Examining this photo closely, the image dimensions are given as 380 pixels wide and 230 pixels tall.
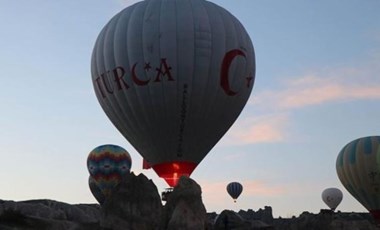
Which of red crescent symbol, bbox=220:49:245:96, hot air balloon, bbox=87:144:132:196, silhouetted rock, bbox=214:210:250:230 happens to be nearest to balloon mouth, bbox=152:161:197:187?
silhouetted rock, bbox=214:210:250:230

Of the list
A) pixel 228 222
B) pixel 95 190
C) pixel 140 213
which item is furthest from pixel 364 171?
pixel 95 190

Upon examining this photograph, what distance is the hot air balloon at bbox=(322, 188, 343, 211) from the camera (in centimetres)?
8919

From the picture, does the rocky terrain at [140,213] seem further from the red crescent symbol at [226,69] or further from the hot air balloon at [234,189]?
the hot air balloon at [234,189]

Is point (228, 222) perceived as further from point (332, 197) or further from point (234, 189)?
point (332, 197)

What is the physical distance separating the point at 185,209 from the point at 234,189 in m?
48.5

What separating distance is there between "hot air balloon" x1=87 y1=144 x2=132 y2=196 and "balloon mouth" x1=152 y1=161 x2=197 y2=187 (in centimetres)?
2201

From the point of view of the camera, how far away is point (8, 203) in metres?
47.7

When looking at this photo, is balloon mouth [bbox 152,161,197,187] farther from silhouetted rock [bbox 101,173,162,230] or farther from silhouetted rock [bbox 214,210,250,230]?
silhouetted rock [bbox 101,173,162,230]

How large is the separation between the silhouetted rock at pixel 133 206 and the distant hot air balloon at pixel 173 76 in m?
8.45

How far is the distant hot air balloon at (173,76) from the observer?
3700 cm

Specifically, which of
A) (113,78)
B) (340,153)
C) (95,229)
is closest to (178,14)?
(113,78)

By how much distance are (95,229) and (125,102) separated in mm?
12019

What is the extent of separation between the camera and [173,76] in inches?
1451

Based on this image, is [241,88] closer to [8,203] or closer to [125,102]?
[125,102]
